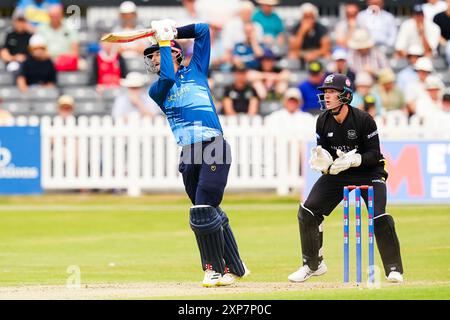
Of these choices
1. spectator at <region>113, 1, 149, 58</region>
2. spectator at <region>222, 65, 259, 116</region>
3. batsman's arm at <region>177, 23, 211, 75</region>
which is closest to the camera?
batsman's arm at <region>177, 23, 211, 75</region>

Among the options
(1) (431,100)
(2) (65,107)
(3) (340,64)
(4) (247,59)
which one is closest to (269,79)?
(4) (247,59)

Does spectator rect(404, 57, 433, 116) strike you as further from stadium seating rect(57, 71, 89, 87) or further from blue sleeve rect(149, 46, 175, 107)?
blue sleeve rect(149, 46, 175, 107)

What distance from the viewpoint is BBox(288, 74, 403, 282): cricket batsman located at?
39.8ft

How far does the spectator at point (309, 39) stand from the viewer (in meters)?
25.5

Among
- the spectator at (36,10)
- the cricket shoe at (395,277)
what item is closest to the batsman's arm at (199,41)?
the cricket shoe at (395,277)

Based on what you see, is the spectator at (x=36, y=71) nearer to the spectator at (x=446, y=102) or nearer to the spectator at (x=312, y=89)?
the spectator at (x=312, y=89)

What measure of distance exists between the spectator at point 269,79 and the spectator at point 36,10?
4812mm

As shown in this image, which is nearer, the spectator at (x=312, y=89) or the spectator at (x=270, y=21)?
the spectator at (x=312, y=89)

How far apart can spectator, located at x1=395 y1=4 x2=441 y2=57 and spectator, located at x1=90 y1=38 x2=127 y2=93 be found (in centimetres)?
570

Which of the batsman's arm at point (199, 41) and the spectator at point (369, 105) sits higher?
the batsman's arm at point (199, 41)

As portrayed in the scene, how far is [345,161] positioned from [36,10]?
15.9 m

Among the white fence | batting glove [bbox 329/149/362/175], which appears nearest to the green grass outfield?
the white fence

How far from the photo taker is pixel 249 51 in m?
25.2

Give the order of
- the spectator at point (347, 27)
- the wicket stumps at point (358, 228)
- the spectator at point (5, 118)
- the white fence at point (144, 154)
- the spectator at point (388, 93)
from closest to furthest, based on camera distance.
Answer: the wicket stumps at point (358, 228), the white fence at point (144, 154), the spectator at point (5, 118), the spectator at point (388, 93), the spectator at point (347, 27)
